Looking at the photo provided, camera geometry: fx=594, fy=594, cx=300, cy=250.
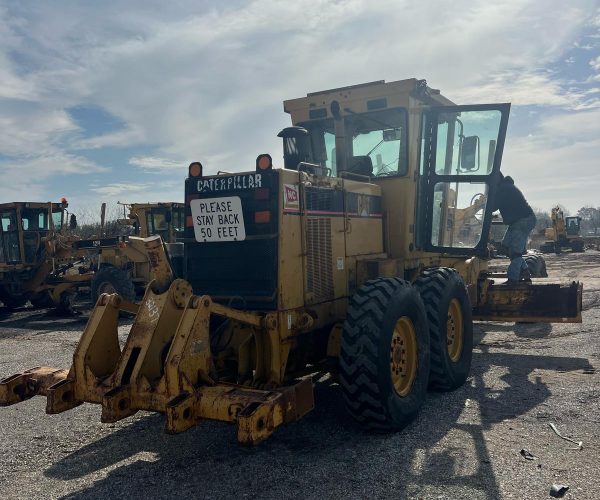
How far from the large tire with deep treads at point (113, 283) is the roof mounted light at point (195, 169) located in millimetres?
8171

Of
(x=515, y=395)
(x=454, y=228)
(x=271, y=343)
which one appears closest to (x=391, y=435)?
(x=271, y=343)

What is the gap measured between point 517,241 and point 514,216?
1.56ft

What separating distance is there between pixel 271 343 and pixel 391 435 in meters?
1.25

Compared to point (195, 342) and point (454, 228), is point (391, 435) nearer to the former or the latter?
point (195, 342)

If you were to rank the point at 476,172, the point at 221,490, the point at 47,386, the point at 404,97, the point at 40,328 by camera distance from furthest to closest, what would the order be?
the point at 40,328 → the point at 476,172 → the point at 404,97 → the point at 47,386 → the point at 221,490

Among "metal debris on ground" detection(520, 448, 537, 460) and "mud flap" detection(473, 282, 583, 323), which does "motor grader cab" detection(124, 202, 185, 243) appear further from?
"metal debris on ground" detection(520, 448, 537, 460)

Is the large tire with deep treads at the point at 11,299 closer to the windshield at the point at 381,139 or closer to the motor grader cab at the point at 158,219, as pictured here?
the motor grader cab at the point at 158,219

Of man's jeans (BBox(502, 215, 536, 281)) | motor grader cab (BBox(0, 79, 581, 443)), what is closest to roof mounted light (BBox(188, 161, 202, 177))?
motor grader cab (BBox(0, 79, 581, 443))

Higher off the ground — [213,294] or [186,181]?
[186,181]

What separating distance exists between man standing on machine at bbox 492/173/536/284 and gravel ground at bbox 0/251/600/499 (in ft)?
8.75

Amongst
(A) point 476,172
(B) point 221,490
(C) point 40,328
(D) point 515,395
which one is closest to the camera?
(B) point 221,490

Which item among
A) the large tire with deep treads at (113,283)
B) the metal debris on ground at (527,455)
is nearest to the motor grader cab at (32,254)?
the large tire with deep treads at (113,283)

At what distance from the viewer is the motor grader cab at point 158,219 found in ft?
51.8

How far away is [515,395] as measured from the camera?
5.93m
